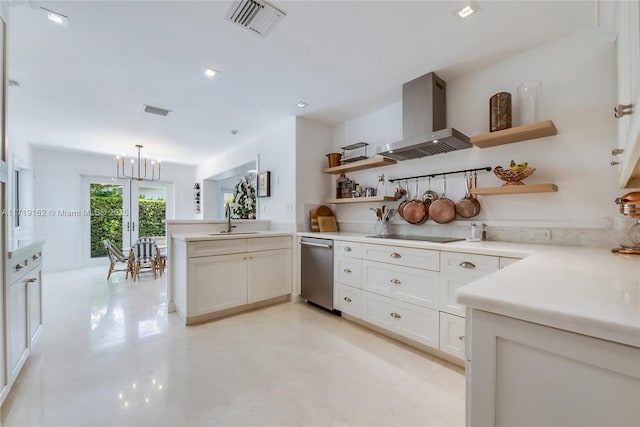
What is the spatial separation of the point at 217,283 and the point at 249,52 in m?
2.23

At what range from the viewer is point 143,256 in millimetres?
4609

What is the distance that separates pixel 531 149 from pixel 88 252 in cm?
745

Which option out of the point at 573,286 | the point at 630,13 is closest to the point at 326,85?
the point at 630,13

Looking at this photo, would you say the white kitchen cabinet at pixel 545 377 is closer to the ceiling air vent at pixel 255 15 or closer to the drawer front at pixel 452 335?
the drawer front at pixel 452 335

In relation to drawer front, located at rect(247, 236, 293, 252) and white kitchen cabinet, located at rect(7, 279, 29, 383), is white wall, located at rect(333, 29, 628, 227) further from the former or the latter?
white kitchen cabinet, located at rect(7, 279, 29, 383)

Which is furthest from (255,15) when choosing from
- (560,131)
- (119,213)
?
(119,213)

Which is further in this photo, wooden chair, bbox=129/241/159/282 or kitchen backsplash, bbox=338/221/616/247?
wooden chair, bbox=129/241/159/282

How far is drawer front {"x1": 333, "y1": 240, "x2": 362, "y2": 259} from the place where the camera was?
8.60 feet

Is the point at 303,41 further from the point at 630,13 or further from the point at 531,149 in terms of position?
the point at 531,149

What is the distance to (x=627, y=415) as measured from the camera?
538 mm

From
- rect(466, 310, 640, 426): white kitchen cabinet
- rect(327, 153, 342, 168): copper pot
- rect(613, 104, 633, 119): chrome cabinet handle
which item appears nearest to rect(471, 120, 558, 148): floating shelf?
rect(613, 104, 633, 119): chrome cabinet handle

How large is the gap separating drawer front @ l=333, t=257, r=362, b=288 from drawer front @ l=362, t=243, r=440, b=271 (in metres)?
0.15

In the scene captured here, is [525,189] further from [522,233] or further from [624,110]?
[624,110]

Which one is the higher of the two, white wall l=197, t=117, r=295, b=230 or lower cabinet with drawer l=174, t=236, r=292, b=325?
white wall l=197, t=117, r=295, b=230
